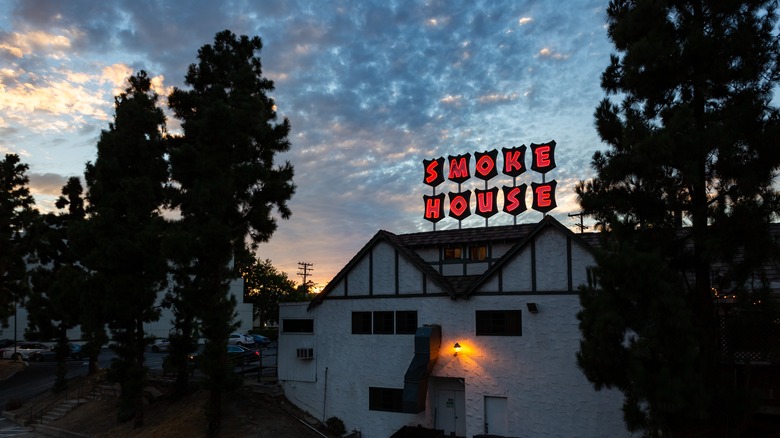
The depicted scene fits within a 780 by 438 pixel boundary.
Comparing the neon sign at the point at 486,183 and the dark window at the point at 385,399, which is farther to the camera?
the neon sign at the point at 486,183

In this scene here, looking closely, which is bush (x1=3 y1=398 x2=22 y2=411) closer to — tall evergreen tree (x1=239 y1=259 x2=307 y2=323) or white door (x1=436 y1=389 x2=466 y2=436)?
white door (x1=436 y1=389 x2=466 y2=436)

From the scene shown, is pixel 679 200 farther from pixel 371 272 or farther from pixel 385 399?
pixel 385 399

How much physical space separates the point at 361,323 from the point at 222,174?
9.68m

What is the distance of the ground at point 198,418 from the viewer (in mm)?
23109

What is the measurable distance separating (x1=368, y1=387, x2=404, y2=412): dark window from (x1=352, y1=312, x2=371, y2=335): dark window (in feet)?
8.83

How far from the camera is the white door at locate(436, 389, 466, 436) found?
74.7ft

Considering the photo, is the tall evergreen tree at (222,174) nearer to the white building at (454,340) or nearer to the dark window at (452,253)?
the white building at (454,340)

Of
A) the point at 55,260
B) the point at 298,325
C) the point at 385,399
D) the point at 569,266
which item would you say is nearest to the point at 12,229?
the point at 55,260

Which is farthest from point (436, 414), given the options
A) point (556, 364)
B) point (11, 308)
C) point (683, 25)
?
point (11, 308)

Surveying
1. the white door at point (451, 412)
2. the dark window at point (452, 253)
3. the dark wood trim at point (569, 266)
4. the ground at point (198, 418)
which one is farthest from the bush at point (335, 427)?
the dark wood trim at point (569, 266)

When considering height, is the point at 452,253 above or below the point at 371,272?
above

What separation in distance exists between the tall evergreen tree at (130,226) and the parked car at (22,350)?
89.5 feet

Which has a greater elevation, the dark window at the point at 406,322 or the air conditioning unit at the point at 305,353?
the dark window at the point at 406,322

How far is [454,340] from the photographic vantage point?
2284 centimetres
